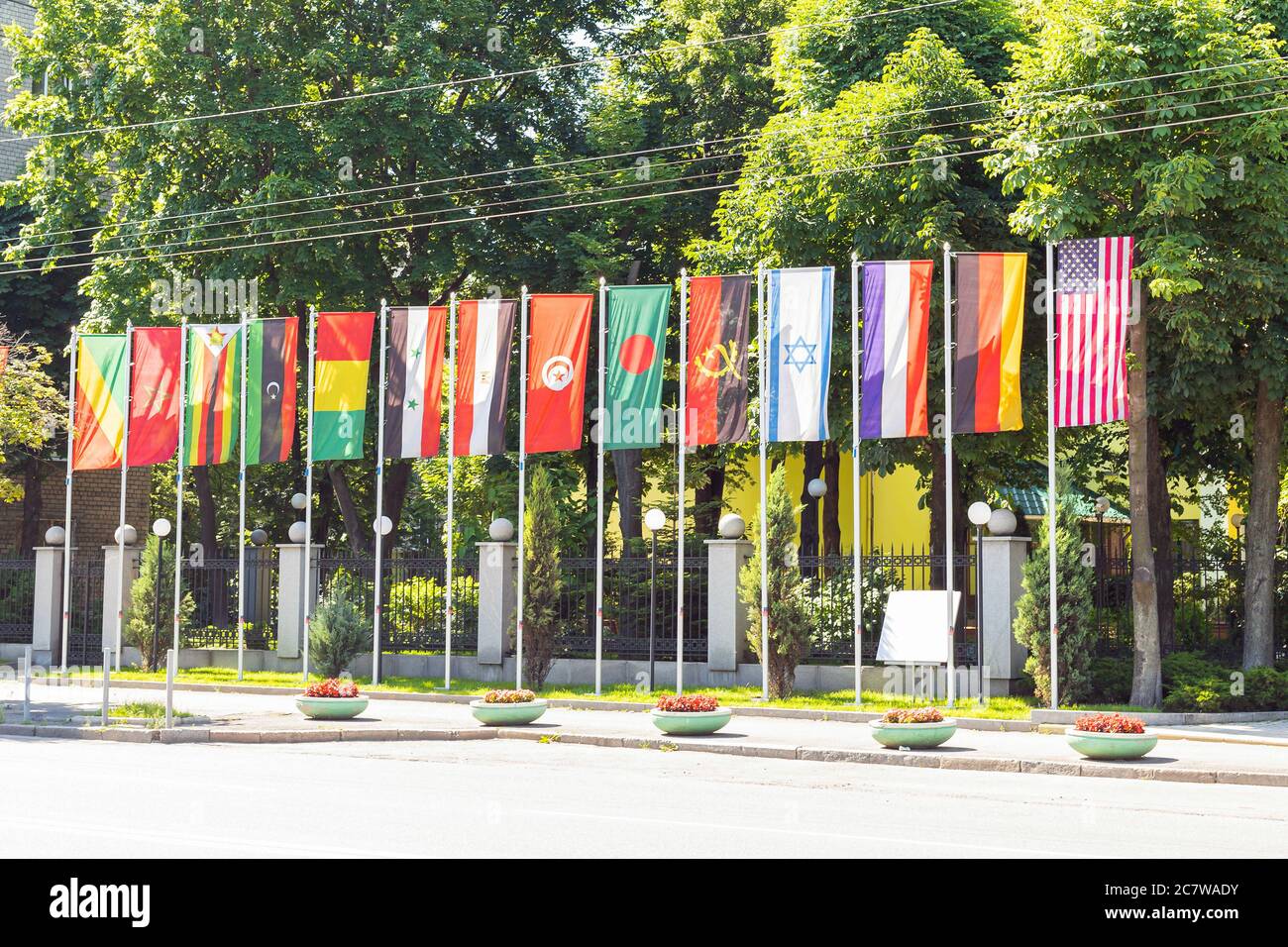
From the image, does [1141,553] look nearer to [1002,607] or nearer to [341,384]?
[1002,607]

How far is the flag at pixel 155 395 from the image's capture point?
3178cm

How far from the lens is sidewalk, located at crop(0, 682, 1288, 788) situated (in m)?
17.4

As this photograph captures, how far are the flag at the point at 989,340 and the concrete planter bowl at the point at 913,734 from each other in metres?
7.05

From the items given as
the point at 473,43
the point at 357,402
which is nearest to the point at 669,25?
the point at 473,43

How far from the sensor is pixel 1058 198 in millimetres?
23344

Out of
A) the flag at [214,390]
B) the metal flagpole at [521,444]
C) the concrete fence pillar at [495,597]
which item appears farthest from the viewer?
the flag at [214,390]

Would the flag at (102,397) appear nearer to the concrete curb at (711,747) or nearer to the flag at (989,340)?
the concrete curb at (711,747)

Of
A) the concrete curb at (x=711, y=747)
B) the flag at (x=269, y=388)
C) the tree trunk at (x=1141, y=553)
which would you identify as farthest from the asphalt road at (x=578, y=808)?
the flag at (x=269, y=388)

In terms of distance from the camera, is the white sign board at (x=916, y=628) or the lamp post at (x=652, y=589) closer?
the white sign board at (x=916, y=628)

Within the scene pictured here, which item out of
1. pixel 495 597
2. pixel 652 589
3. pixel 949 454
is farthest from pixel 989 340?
pixel 495 597

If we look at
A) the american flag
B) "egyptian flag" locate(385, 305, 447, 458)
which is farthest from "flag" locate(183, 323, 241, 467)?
the american flag

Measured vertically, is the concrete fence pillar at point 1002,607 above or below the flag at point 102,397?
below

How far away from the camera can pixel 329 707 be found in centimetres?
2250

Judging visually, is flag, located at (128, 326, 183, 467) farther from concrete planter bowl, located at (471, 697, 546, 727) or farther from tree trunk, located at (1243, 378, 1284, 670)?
tree trunk, located at (1243, 378, 1284, 670)
